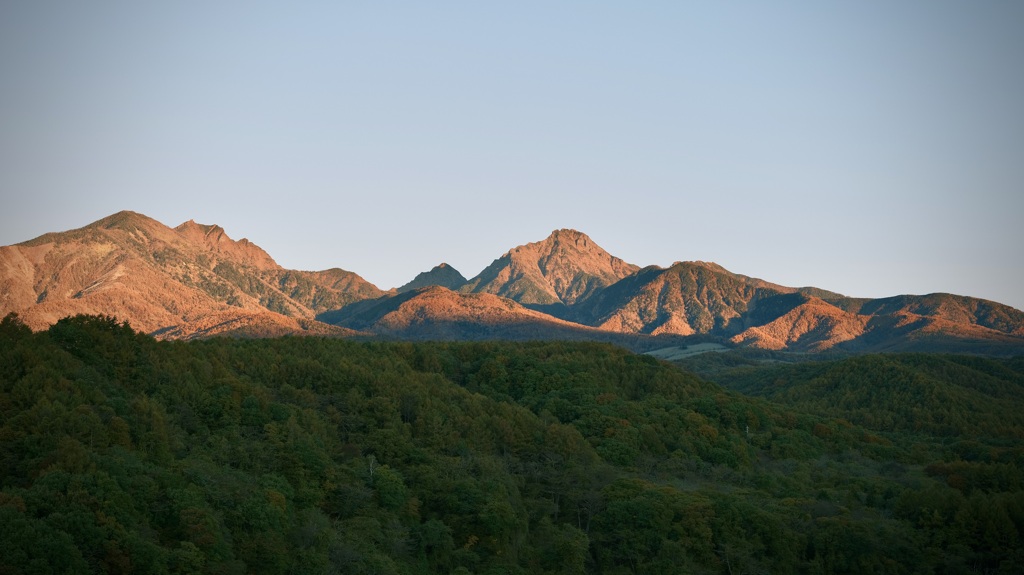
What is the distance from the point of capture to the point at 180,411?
117m

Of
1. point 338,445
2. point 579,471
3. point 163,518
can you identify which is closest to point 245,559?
point 163,518

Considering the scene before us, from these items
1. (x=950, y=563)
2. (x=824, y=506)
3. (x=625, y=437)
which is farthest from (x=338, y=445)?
(x=950, y=563)

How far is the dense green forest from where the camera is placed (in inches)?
3258

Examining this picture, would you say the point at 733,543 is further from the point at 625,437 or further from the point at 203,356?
the point at 203,356

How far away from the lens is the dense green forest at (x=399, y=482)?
82750 millimetres

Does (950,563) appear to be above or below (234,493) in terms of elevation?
below

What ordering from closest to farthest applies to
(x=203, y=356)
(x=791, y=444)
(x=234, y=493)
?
1. (x=234, y=493)
2. (x=203, y=356)
3. (x=791, y=444)

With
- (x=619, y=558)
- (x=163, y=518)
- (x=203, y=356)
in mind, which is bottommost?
(x=619, y=558)

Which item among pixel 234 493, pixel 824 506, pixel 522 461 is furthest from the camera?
pixel 522 461

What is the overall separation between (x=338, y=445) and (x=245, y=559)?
38.2 meters

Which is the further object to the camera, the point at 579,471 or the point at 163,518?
the point at 579,471

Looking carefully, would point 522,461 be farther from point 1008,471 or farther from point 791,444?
point 1008,471

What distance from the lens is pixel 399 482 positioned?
110 meters

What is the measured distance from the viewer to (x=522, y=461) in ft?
449
